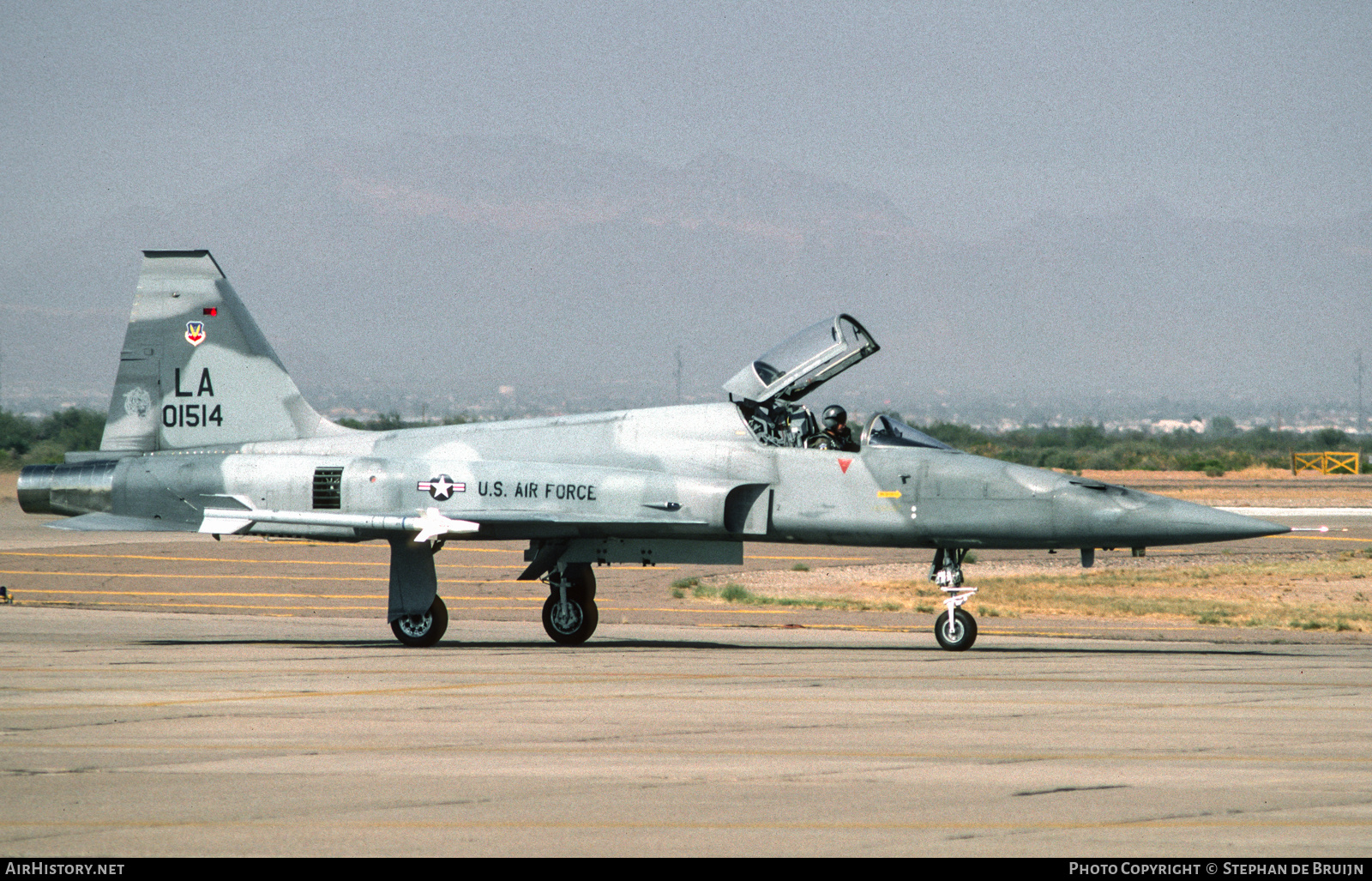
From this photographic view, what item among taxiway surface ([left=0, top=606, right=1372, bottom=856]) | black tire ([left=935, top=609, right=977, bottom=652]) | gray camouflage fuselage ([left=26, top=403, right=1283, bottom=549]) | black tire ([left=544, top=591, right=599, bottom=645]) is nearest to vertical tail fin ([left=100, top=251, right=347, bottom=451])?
gray camouflage fuselage ([left=26, top=403, right=1283, bottom=549])

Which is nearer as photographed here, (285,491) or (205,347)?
(285,491)

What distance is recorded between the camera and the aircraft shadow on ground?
15.6 m

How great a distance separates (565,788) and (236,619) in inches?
533

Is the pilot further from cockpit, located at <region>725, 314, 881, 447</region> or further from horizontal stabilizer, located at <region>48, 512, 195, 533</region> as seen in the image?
horizontal stabilizer, located at <region>48, 512, 195, 533</region>

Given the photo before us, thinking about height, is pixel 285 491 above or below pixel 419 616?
above

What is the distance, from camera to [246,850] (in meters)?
6.41

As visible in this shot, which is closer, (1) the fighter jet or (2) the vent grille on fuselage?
(1) the fighter jet

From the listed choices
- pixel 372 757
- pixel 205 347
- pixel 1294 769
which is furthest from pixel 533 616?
pixel 1294 769

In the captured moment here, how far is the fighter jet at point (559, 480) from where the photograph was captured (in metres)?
15.4

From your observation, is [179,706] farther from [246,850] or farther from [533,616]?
[533,616]

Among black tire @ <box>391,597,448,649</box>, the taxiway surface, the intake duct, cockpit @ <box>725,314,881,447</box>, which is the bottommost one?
the taxiway surface

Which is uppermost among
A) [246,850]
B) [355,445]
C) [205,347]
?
[205,347]
